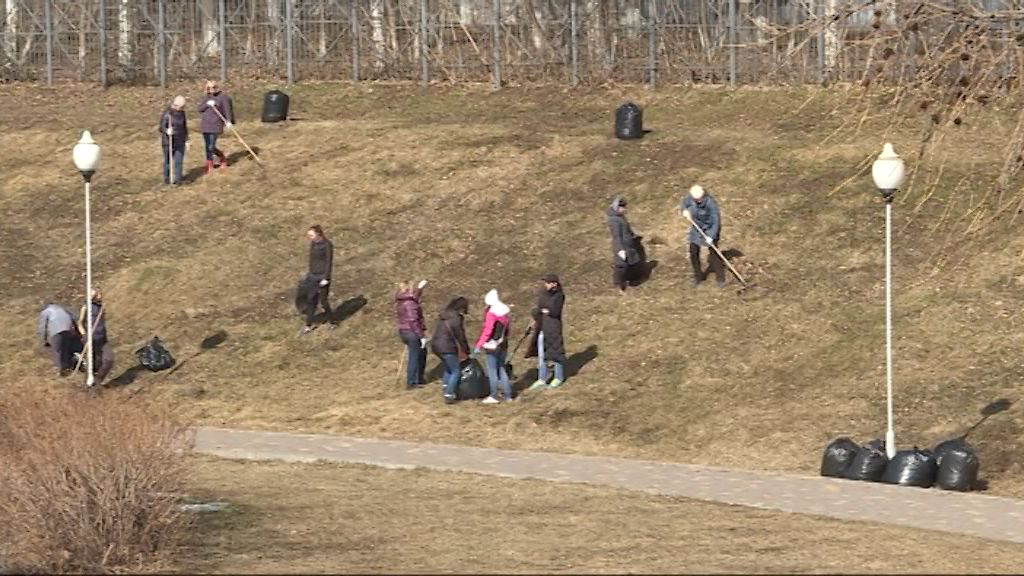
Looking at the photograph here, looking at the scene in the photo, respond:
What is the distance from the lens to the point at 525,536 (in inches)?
790

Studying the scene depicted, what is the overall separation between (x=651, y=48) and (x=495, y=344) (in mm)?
16513

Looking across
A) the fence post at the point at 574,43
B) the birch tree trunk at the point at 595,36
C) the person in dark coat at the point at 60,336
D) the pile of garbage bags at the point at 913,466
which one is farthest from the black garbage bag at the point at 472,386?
the birch tree trunk at the point at 595,36

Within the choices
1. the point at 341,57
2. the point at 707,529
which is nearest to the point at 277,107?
the point at 341,57

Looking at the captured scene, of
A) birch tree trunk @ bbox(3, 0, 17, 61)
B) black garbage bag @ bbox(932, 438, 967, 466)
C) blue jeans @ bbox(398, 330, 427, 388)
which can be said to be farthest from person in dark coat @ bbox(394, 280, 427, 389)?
birch tree trunk @ bbox(3, 0, 17, 61)

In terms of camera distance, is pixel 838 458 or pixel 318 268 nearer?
pixel 838 458

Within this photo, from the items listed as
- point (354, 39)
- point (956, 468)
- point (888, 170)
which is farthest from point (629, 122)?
point (956, 468)

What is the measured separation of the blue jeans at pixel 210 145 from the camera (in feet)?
138

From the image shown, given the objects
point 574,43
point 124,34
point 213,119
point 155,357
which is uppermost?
point 124,34

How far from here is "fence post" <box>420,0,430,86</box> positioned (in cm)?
4844

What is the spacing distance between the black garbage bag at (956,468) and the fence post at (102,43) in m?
30.1

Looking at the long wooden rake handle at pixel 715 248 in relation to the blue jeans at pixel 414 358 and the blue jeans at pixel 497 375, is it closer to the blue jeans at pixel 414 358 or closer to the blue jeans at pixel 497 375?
the blue jeans at pixel 497 375

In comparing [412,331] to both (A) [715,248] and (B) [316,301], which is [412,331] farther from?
(A) [715,248]

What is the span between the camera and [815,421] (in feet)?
95.0

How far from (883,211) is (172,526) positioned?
63.6 feet
